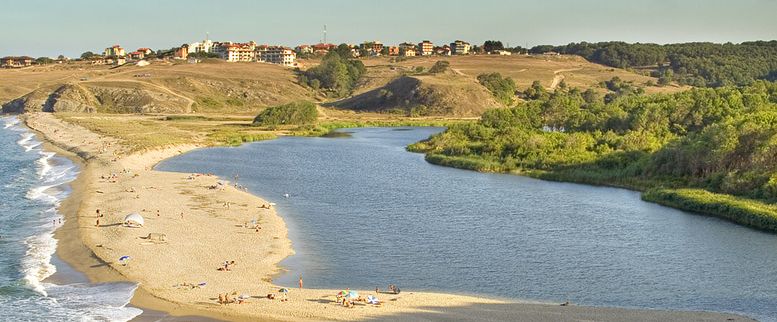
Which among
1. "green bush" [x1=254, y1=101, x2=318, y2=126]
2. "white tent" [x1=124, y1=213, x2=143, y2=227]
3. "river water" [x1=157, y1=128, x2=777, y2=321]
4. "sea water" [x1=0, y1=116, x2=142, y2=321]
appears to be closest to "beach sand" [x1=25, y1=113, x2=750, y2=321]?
"white tent" [x1=124, y1=213, x2=143, y2=227]

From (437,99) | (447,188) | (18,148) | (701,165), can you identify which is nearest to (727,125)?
(701,165)

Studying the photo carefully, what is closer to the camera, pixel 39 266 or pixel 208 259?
pixel 39 266

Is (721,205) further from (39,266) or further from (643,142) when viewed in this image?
(39,266)

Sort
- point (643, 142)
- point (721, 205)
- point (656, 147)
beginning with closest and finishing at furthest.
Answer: point (721, 205)
point (656, 147)
point (643, 142)

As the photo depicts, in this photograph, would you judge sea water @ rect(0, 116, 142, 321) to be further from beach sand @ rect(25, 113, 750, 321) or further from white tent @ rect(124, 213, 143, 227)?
white tent @ rect(124, 213, 143, 227)

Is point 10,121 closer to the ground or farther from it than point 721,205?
closer to the ground

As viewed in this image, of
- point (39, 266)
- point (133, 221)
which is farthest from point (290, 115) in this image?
point (39, 266)

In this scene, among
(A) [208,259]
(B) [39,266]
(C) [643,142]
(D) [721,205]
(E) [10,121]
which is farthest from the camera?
(E) [10,121]

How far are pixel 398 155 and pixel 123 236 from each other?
62558 mm

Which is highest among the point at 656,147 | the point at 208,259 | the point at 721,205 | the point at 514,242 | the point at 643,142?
the point at 643,142

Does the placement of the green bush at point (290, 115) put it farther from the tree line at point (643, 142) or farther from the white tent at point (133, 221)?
the white tent at point (133, 221)

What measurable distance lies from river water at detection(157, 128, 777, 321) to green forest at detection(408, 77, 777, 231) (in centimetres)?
330

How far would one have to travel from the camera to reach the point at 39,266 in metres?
44.1

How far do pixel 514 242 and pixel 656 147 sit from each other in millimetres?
44497
